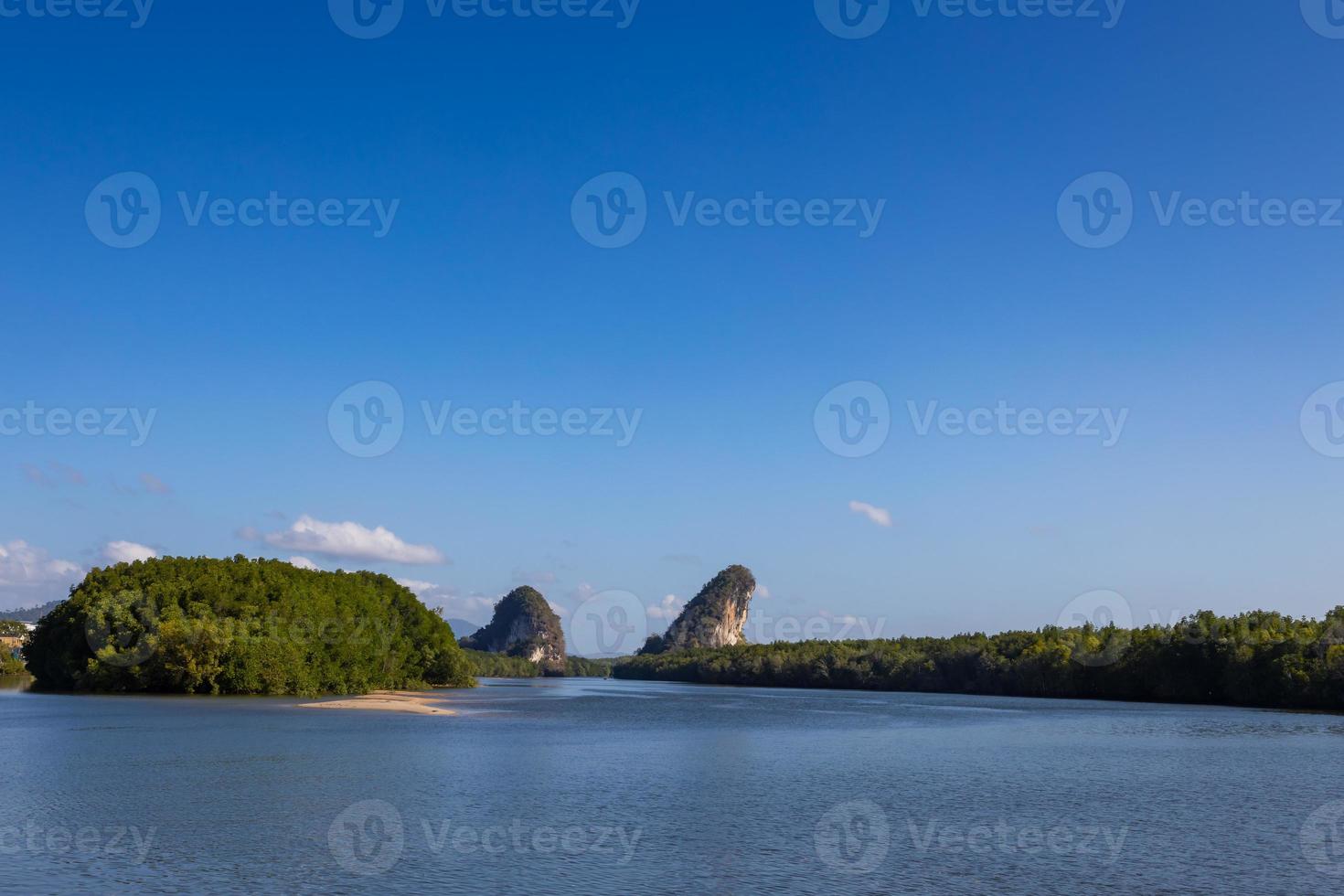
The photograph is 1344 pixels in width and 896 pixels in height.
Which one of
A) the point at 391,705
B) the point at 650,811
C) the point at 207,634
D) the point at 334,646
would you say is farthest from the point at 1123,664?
the point at 650,811

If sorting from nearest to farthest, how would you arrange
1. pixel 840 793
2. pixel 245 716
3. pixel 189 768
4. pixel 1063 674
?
pixel 840 793, pixel 189 768, pixel 245 716, pixel 1063 674

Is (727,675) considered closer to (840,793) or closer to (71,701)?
(71,701)

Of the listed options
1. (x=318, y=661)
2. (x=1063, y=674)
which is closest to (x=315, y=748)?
(x=318, y=661)

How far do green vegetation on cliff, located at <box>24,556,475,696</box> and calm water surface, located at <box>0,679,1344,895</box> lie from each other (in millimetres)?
32047

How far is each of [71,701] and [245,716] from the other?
73.9 ft

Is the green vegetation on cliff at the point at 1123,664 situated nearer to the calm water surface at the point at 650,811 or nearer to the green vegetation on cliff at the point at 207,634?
the calm water surface at the point at 650,811

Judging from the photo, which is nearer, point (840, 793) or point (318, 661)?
point (840, 793)

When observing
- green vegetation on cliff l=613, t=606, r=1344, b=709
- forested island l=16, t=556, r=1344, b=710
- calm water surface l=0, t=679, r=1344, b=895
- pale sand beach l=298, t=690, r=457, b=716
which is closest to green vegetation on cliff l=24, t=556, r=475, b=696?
forested island l=16, t=556, r=1344, b=710

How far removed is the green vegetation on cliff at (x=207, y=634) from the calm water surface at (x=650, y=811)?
3205 cm

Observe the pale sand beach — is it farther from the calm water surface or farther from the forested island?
the calm water surface

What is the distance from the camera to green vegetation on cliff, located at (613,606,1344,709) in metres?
87.8

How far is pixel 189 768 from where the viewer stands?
36.1 m

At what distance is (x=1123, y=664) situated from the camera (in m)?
110

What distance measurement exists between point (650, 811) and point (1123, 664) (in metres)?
93.5
